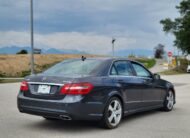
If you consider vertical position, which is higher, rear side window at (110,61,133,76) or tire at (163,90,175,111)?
rear side window at (110,61,133,76)

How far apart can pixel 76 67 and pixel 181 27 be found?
50.4 metres

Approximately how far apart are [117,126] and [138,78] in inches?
57.3

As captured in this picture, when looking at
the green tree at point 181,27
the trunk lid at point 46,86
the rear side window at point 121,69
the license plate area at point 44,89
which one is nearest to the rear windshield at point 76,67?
the rear side window at point 121,69

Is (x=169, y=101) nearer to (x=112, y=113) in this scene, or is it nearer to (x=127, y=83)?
(x=127, y=83)

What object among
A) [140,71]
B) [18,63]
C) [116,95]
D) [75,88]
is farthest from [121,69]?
[18,63]

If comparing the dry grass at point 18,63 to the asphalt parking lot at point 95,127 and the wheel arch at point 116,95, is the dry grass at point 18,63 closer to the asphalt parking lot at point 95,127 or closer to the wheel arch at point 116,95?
the asphalt parking lot at point 95,127

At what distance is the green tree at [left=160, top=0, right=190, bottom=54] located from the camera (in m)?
53.0

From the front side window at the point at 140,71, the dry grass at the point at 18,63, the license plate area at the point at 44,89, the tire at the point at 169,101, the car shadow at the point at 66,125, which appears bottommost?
the dry grass at the point at 18,63

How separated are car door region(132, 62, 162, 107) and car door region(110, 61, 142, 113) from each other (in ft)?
0.86

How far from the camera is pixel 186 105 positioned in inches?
441

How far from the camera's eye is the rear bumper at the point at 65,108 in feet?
21.7

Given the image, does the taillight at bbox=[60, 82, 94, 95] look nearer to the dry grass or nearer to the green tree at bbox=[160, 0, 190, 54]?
the dry grass

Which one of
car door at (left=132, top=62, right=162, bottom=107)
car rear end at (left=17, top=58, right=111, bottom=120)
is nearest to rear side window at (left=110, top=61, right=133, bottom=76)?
car door at (left=132, top=62, right=162, bottom=107)

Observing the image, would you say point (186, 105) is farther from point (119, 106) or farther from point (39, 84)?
point (39, 84)
